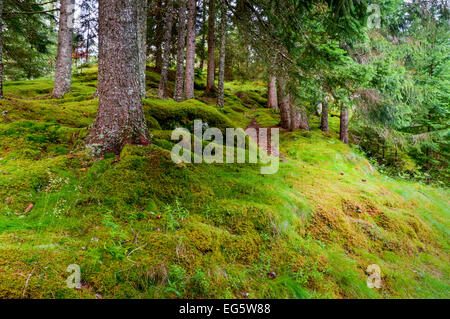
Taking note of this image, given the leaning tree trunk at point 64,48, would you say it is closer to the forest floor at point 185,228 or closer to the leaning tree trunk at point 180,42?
the forest floor at point 185,228

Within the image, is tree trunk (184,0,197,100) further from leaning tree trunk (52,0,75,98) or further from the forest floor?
the forest floor

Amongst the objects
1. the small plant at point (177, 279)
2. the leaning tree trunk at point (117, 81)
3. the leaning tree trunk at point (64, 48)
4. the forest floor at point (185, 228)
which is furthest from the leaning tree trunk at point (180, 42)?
the small plant at point (177, 279)

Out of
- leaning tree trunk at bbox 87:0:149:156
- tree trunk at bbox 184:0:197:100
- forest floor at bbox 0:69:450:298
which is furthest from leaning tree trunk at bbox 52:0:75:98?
leaning tree trunk at bbox 87:0:149:156

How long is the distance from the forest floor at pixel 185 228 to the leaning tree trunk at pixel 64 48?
3.67 meters

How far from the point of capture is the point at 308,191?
463cm

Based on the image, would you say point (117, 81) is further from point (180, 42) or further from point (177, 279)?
point (180, 42)

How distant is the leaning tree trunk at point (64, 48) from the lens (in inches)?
316

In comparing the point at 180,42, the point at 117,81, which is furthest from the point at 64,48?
the point at 117,81

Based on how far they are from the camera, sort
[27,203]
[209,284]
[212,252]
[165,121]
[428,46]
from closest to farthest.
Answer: [209,284], [212,252], [27,203], [165,121], [428,46]

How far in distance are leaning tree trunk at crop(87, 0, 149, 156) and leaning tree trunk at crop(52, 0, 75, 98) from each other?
583cm

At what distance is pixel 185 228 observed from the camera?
2848 millimetres

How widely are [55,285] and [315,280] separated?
2590 mm
